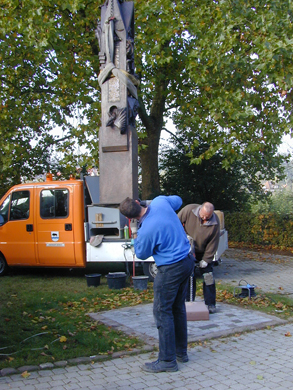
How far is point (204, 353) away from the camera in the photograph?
5.41 m

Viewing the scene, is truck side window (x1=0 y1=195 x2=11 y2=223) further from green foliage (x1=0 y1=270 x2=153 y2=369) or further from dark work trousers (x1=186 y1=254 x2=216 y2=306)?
dark work trousers (x1=186 y1=254 x2=216 y2=306)

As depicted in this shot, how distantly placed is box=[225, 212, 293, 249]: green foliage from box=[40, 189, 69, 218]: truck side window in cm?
944

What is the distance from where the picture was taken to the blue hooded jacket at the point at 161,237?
15.5ft

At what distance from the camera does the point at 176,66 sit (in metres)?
17.7

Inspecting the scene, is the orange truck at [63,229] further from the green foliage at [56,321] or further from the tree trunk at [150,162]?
the tree trunk at [150,162]

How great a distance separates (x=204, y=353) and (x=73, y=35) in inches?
518

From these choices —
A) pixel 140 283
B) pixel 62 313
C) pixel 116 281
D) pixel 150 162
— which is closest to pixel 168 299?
pixel 62 313

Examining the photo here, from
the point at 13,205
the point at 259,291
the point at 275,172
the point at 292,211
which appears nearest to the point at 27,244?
the point at 13,205

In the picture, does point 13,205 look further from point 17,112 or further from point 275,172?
point 275,172

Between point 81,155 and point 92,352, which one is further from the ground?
point 81,155

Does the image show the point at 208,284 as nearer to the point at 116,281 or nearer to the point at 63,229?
the point at 116,281

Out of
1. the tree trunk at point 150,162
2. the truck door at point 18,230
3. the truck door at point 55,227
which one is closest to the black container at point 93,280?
the truck door at point 55,227

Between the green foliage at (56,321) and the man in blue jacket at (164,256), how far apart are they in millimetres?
877

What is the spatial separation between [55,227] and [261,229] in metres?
9.88
